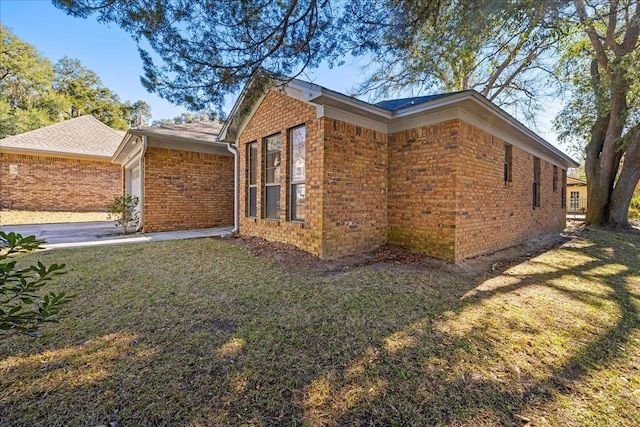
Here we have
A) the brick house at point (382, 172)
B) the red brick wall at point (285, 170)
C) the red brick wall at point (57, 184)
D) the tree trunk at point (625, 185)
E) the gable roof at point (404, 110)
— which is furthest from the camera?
the red brick wall at point (57, 184)

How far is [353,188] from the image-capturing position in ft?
19.7

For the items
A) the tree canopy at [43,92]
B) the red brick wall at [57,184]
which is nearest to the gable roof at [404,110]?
the red brick wall at [57,184]

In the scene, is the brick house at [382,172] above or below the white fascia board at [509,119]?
below

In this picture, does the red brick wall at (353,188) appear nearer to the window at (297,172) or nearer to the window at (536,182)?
the window at (297,172)

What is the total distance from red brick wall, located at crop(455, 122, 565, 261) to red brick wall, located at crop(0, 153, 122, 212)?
56.3 feet

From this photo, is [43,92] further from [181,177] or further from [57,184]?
[181,177]

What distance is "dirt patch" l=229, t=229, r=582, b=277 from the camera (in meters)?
5.23

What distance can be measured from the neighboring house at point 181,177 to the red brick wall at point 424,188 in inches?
256

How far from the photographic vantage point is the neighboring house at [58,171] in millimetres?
13242

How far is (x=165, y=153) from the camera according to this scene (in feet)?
30.7

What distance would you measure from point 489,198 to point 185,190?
9.35 m

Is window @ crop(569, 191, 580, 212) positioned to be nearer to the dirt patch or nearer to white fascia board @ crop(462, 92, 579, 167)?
white fascia board @ crop(462, 92, 579, 167)

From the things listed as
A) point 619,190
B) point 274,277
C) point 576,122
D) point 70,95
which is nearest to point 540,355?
point 274,277

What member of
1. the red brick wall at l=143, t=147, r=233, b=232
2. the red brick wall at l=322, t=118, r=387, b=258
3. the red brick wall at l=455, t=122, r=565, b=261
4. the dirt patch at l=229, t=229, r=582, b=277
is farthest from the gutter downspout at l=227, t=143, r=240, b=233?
the red brick wall at l=455, t=122, r=565, b=261
